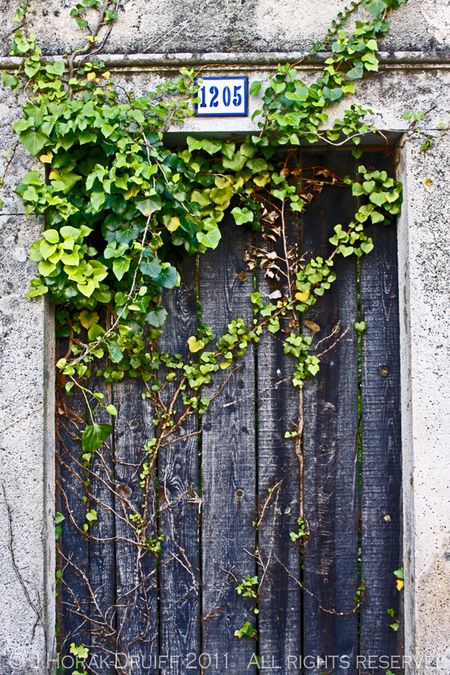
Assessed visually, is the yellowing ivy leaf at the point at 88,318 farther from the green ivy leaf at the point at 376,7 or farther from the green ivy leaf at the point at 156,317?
the green ivy leaf at the point at 376,7

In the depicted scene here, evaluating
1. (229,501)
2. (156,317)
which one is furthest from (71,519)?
(156,317)

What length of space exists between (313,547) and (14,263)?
151 cm

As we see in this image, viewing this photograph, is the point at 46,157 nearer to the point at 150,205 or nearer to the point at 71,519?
the point at 150,205

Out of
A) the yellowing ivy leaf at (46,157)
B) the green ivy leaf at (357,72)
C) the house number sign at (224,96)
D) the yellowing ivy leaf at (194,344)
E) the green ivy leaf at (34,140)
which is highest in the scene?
the green ivy leaf at (357,72)

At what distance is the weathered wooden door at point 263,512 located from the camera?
7.66 ft

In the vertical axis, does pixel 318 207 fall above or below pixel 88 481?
above

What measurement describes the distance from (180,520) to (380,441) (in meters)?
0.81

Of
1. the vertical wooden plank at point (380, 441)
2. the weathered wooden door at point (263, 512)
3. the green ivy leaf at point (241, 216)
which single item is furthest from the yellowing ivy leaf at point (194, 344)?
the vertical wooden plank at point (380, 441)

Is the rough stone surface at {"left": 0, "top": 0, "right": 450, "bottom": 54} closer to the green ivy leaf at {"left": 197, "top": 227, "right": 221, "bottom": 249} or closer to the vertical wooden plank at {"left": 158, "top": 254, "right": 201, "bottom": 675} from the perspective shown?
the green ivy leaf at {"left": 197, "top": 227, "right": 221, "bottom": 249}

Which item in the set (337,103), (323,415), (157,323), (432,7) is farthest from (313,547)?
→ (432,7)

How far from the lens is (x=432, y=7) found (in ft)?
7.14

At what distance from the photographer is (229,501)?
2346 millimetres

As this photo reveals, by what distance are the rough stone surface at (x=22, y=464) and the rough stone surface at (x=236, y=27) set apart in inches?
28.0

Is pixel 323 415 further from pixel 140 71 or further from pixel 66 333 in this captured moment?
pixel 140 71
